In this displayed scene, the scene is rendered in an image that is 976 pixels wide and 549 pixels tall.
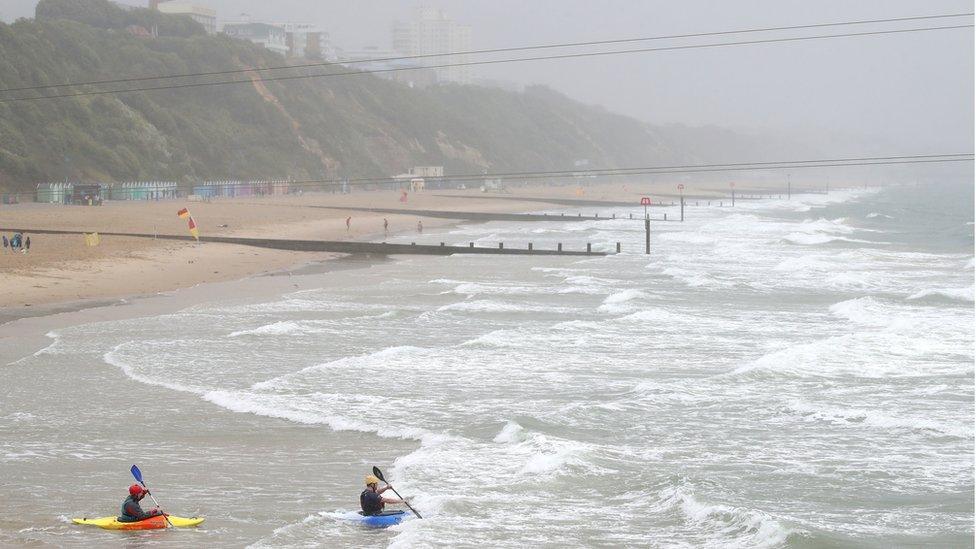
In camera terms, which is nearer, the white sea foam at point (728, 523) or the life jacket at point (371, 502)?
the white sea foam at point (728, 523)

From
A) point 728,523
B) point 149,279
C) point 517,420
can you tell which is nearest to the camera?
point 728,523

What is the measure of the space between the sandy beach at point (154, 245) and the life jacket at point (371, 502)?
1986 centimetres

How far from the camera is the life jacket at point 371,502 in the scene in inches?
529

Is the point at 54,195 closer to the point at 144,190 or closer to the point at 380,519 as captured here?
the point at 144,190

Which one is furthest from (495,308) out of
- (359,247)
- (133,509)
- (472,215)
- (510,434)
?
(472,215)

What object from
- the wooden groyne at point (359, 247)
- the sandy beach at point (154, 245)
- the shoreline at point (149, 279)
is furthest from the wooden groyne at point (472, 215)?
the wooden groyne at point (359, 247)

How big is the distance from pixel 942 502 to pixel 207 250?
4026 cm

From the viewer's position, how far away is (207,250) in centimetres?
5059

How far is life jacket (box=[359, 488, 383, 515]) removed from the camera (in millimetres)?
13430

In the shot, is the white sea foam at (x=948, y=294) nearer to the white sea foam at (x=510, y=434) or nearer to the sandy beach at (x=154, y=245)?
the white sea foam at (x=510, y=434)

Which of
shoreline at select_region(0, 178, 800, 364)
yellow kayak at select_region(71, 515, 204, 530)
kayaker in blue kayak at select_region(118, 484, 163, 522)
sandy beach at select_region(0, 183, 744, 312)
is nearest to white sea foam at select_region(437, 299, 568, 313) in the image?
shoreline at select_region(0, 178, 800, 364)

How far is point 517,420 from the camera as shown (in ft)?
61.5

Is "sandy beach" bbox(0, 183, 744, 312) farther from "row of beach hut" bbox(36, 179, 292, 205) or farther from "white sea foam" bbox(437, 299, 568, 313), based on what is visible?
"white sea foam" bbox(437, 299, 568, 313)

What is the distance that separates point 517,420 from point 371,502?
5.59 meters
